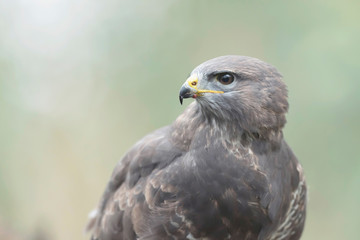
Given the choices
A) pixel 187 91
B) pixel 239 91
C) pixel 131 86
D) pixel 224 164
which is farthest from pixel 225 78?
pixel 131 86

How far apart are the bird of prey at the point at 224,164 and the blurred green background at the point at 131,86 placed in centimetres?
215

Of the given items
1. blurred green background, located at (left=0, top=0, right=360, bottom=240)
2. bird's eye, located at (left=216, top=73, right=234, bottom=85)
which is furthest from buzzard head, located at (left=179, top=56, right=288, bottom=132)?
blurred green background, located at (left=0, top=0, right=360, bottom=240)

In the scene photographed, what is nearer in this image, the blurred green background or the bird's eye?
the bird's eye

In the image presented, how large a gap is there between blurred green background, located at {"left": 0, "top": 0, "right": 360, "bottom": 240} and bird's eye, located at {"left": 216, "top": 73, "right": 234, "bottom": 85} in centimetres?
235

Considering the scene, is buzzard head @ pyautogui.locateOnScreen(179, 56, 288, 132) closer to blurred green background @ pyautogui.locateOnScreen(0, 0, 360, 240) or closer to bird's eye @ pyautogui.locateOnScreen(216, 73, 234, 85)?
bird's eye @ pyautogui.locateOnScreen(216, 73, 234, 85)

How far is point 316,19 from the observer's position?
611cm

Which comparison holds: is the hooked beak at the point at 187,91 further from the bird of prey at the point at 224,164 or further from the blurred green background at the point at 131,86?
the blurred green background at the point at 131,86

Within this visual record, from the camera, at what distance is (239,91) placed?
3713 mm

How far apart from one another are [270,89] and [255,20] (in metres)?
3.00

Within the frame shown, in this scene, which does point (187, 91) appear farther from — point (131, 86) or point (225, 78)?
point (131, 86)

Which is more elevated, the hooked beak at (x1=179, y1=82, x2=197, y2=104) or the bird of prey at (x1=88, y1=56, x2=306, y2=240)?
the hooked beak at (x1=179, y1=82, x2=197, y2=104)

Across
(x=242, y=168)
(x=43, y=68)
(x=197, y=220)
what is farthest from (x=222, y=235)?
(x=43, y=68)

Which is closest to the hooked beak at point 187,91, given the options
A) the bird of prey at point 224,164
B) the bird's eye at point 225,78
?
the bird of prey at point 224,164

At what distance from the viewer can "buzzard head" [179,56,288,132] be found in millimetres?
3678
